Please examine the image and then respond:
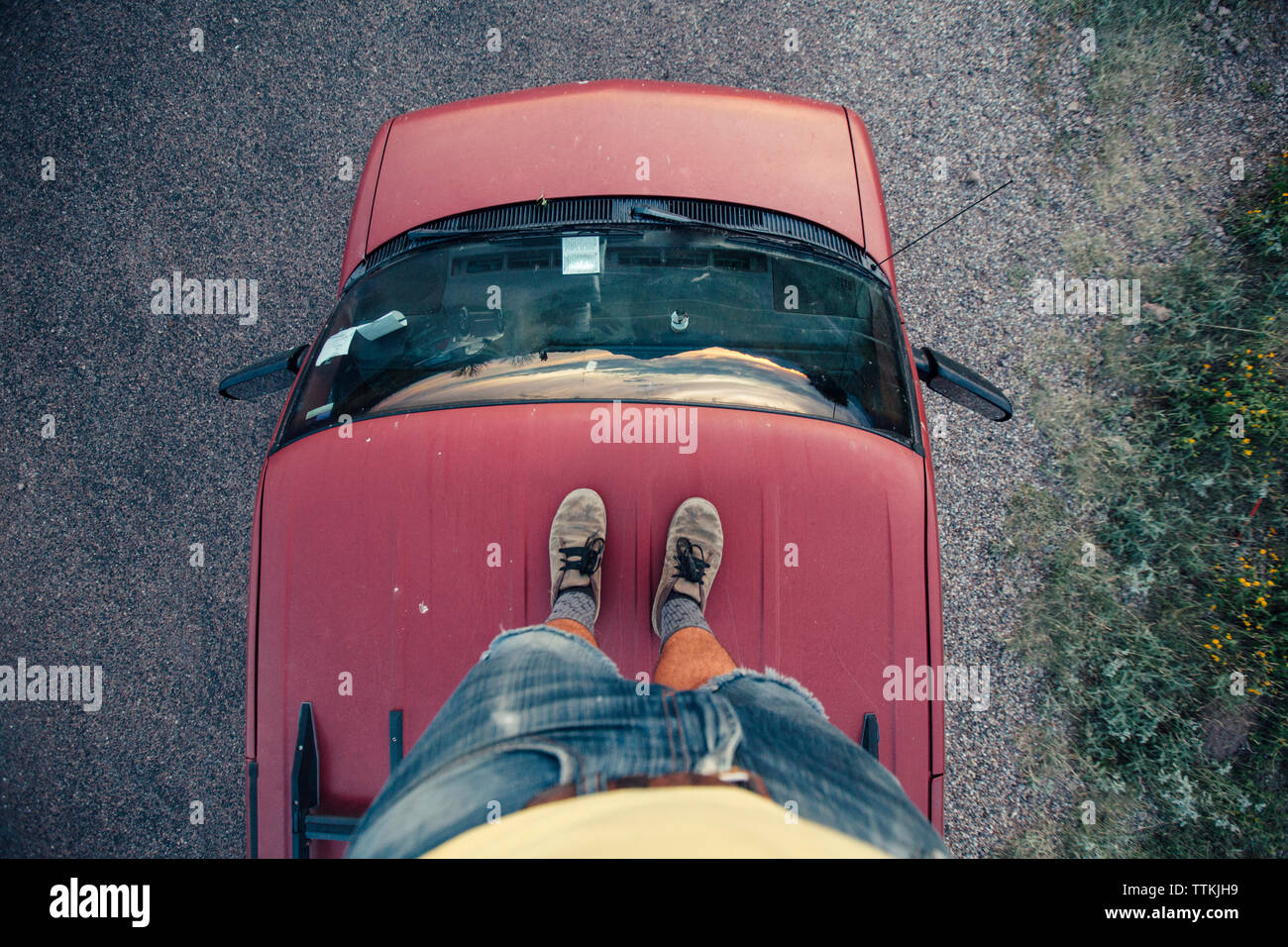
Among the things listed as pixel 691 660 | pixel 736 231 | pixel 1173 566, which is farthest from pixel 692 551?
pixel 1173 566

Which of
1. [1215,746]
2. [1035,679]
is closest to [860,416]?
[1035,679]

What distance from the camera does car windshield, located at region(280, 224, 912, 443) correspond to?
5.52 ft

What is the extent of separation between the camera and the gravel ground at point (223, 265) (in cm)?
271

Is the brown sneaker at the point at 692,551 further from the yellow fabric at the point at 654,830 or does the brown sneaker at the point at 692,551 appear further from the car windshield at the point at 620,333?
the yellow fabric at the point at 654,830

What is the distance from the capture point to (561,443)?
63.6 inches

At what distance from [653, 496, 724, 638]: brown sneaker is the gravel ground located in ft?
5.21

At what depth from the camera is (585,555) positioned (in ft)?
5.07

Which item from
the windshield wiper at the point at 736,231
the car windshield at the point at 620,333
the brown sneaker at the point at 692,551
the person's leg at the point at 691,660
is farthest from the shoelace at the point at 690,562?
the windshield wiper at the point at 736,231

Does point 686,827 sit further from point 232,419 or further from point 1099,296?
point 1099,296

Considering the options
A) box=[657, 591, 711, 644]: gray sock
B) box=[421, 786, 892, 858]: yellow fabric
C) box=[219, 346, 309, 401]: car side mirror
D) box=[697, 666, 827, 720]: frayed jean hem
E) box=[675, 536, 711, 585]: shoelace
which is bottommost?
box=[421, 786, 892, 858]: yellow fabric

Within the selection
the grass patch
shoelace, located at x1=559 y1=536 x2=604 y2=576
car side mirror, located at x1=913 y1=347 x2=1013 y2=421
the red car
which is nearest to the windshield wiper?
the red car

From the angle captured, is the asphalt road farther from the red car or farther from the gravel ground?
the red car

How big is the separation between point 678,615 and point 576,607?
0.83 feet

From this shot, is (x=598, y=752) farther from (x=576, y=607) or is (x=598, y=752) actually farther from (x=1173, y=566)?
(x=1173, y=566)
